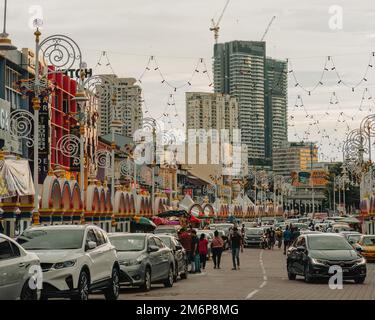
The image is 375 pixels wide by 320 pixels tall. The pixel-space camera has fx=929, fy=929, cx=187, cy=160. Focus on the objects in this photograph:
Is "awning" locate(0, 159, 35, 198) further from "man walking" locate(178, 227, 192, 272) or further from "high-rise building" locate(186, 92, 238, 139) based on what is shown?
"high-rise building" locate(186, 92, 238, 139)

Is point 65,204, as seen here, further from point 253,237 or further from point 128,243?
point 253,237

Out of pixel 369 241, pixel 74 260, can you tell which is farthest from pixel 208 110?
pixel 74 260

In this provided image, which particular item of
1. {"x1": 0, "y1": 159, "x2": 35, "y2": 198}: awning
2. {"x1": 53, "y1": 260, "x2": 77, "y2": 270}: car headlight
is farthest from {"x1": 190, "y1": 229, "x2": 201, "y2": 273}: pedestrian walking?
{"x1": 53, "y1": 260, "x2": 77, "y2": 270}: car headlight

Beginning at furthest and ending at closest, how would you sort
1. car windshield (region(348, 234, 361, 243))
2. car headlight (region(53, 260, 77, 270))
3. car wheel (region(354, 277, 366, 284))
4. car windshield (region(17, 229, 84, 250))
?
1. car windshield (region(348, 234, 361, 243))
2. car wheel (region(354, 277, 366, 284))
3. car windshield (region(17, 229, 84, 250))
4. car headlight (region(53, 260, 77, 270))

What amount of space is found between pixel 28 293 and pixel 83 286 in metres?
3.06

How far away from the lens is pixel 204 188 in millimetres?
166625

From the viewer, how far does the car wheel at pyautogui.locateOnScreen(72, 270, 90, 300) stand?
18672 millimetres

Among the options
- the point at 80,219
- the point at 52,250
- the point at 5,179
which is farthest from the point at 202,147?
the point at 52,250

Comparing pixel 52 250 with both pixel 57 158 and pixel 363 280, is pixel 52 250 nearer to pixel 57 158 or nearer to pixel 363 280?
pixel 363 280

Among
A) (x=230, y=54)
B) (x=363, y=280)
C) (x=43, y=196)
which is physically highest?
(x=230, y=54)

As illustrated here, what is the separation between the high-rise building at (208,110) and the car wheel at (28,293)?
140414 mm

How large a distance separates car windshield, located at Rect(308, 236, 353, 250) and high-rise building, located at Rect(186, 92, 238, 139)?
12816 centimetres

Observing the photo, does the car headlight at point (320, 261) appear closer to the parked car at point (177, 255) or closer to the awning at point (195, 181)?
the parked car at point (177, 255)
